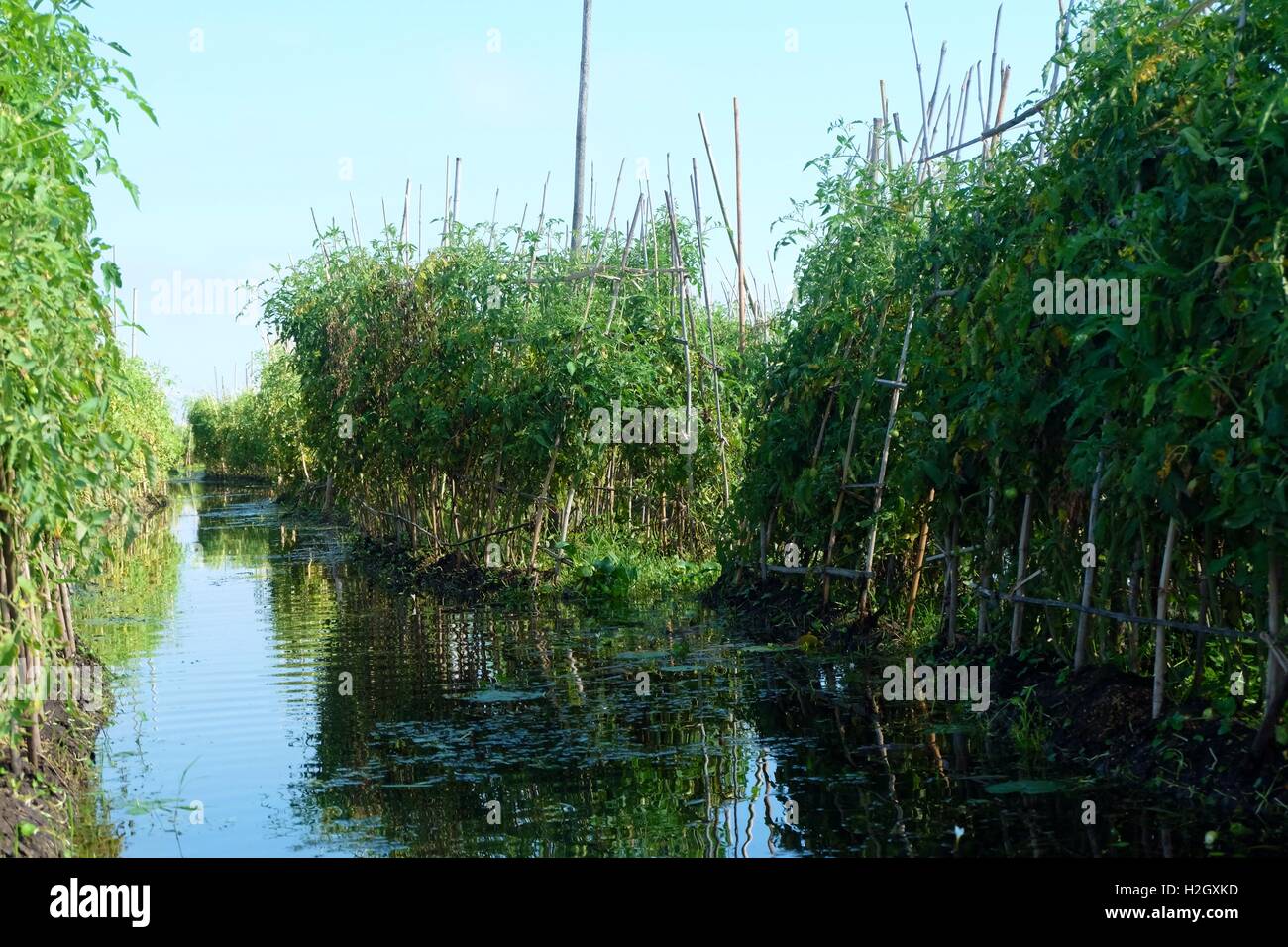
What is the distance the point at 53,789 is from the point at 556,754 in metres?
2.40

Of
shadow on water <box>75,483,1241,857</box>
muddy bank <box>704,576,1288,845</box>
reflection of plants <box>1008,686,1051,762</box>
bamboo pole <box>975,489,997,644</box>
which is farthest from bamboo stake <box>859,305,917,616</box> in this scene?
reflection of plants <box>1008,686,1051,762</box>

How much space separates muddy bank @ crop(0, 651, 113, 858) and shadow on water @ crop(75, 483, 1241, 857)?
0.14m

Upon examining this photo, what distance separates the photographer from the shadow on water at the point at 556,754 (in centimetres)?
566

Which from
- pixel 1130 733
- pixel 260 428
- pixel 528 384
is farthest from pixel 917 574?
pixel 260 428

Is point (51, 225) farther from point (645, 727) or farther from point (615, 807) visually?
point (645, 727)

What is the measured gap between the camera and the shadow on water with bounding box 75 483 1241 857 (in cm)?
566

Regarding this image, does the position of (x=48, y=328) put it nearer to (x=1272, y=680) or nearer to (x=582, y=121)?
(x=1272, y=680)

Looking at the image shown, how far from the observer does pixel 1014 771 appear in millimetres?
6500

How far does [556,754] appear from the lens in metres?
7.20

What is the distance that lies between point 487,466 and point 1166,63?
33.6 ft

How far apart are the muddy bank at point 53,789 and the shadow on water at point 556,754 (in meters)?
0.14

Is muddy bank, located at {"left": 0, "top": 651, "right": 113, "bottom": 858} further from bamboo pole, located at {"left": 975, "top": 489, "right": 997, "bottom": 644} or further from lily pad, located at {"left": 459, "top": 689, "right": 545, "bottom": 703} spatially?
bamboo pole, located at {"left": 975, "top": 489, "right": 997, "bottom": 644}

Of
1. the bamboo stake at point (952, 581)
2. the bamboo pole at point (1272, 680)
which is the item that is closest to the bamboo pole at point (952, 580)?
the bamboo stake at point (952, 581)
